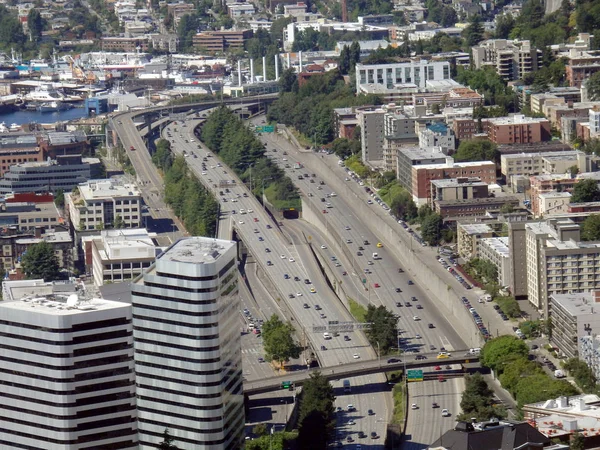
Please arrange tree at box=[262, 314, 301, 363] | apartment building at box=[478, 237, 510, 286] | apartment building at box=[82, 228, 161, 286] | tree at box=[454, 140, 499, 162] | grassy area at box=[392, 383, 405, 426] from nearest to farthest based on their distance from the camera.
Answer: grassy area at box=[392, 383, 405, 426] < tree at box=[262, 314, 301, 363] < apartment building at box=[478, 237, 510, 286] < apartment building at box=[82, 228, 161, 286] < tree at box=[454, 140, 499, 162]

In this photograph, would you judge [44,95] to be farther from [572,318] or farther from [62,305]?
[62,305]

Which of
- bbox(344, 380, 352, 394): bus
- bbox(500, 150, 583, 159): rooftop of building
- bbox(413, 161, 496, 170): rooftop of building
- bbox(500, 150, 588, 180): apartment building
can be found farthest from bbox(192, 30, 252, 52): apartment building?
bbox(344, 380, 352, 394): bus

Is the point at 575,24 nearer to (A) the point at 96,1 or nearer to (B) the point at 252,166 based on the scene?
(B) the point at 252,166

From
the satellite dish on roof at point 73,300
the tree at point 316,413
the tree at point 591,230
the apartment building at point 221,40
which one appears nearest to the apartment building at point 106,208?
the tree at point 591,230

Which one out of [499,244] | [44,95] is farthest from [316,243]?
[44,95]

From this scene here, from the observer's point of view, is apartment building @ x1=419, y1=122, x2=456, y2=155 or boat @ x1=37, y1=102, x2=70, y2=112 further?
boat @ x1=37, y1=102, x2=70, y2=112

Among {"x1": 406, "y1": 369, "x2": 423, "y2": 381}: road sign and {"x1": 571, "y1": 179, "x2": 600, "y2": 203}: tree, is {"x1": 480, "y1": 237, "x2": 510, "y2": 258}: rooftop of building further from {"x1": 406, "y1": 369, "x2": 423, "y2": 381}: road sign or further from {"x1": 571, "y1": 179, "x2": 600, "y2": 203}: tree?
{"x1": 406, "y1": 369, "x2": 423, "y2": 381}: road sign

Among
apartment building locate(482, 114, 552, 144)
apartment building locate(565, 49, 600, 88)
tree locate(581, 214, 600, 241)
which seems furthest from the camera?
apartment building locate(565, 49, 600, 88)

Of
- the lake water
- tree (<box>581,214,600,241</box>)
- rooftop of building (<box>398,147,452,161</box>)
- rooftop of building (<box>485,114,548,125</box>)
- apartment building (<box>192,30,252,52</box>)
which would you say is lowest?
the lake water
